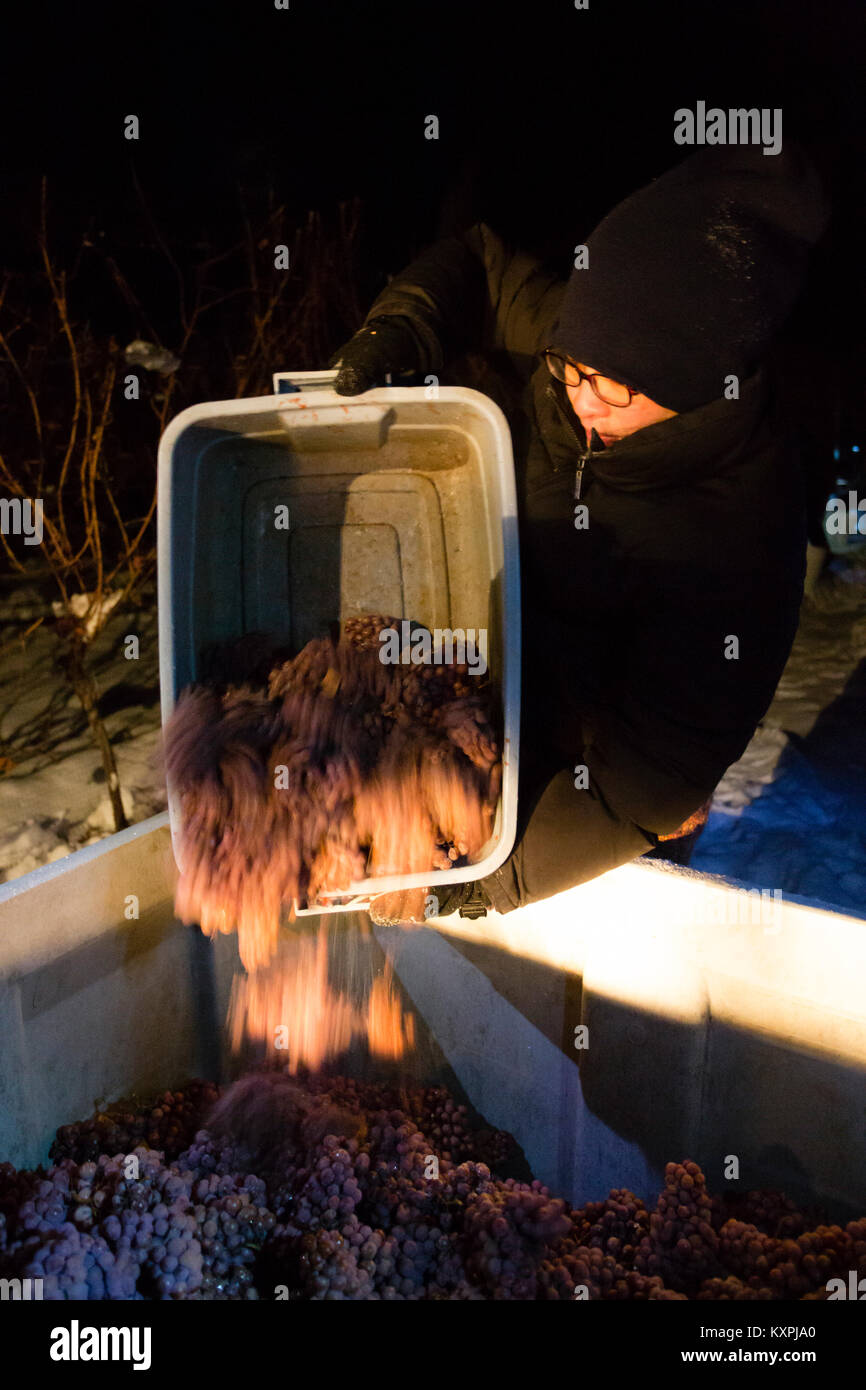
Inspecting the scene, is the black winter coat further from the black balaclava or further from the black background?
the black background

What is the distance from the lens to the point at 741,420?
4.67 ft

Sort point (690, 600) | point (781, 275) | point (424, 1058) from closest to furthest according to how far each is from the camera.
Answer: point (781, 275), point (690, 600), point (424, 1058)

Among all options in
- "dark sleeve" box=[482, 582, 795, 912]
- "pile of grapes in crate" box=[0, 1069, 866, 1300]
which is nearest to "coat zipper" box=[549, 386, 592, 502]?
"dark sleeve" box=[482, 582, 795, 912]

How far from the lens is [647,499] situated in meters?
1.59

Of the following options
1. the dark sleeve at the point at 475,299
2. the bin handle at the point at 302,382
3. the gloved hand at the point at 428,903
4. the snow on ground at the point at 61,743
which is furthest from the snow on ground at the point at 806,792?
the snow on ground at the point at 61,743

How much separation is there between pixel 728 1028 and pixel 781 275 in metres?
1.58

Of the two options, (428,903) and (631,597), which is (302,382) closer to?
(631,597)

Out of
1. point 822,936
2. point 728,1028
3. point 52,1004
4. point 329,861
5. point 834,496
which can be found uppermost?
point 834,496

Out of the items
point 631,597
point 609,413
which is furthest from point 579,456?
point 631,597

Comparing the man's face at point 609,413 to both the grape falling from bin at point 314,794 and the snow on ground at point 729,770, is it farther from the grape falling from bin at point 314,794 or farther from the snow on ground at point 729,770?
the snow on ground at point 729,770

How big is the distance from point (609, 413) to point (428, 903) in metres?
1.11

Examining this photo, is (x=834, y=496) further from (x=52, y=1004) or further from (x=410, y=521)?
(x=52, y=1004)
